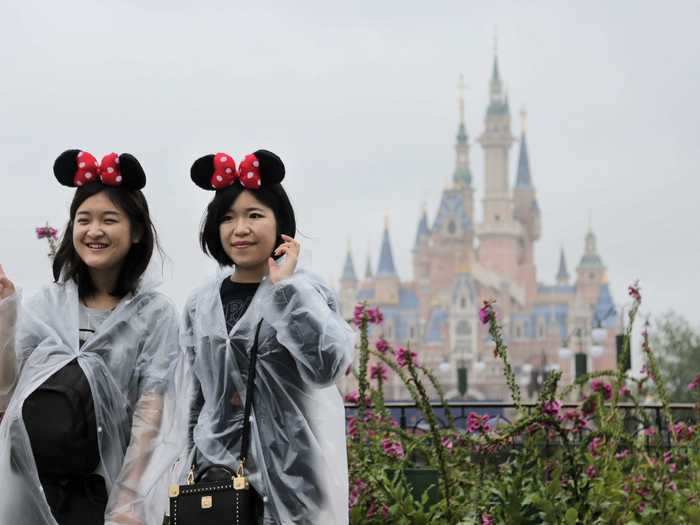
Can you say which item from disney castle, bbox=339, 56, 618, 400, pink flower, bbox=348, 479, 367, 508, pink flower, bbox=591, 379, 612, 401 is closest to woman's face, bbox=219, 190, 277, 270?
pink flower, bbox=348, 479, 367, 508

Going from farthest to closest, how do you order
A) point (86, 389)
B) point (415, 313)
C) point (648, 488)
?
point (415, 313) → point (648, 488) → point (86, 389)

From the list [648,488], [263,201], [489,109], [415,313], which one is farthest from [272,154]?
[489,109]

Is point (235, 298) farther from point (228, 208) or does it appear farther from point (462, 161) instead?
point (462, 161)

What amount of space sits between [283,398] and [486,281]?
78.8 m

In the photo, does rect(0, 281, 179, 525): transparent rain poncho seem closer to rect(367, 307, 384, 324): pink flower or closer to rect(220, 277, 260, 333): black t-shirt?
rect(220, 277, 260, 333): black t-shirt

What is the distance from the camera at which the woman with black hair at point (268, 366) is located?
2512 millimetres

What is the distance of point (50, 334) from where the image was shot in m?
2.55

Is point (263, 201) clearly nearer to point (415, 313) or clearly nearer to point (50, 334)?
point (50, 334)

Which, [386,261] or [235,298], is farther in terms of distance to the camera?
[386,261]

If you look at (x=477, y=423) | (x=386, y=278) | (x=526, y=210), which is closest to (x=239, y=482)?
(x=477, y=423)

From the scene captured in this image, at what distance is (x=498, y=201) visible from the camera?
279 ft

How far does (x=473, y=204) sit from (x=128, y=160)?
277 ft

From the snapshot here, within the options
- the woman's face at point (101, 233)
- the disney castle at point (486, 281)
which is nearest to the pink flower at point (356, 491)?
the woman's face at point (101, 233)

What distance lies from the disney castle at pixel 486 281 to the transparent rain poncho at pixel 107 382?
238ft
